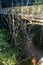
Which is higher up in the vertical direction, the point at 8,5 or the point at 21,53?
the point at 8,5

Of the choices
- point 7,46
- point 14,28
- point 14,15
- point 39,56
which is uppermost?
point 14,15

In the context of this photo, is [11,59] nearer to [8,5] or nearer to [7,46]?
[7,46]

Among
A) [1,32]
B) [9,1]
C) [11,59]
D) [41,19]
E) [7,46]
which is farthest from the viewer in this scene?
[9,1]

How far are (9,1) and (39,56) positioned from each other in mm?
5486

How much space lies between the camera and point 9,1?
51.9 ft

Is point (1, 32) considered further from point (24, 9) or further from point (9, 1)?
point (9, 1)

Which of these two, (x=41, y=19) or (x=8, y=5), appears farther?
(x=8, y=5)

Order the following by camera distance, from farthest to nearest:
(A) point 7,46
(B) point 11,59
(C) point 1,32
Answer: (C) point 1,32
(A) point 7,46
(B) point 11,59

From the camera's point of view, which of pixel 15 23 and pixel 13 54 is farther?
pixel 15 23

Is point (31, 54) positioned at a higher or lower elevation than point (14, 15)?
lower

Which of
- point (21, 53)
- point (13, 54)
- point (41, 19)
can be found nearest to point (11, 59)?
point (13, 54)

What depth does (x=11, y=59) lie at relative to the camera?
10594mm

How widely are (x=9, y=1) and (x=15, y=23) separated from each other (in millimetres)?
4326

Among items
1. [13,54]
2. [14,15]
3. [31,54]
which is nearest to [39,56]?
[31,54]
